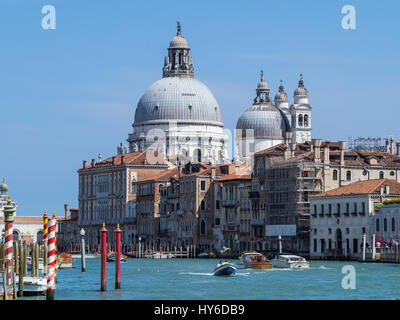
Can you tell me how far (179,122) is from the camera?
123 metres

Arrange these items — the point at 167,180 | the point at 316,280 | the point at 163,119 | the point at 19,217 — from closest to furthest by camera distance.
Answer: the point at 316,280
the point at 167,180
the point at 163,119
the point at 19,217

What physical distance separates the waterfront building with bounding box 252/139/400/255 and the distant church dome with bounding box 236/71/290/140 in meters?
38.3

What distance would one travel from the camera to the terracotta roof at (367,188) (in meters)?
70.0

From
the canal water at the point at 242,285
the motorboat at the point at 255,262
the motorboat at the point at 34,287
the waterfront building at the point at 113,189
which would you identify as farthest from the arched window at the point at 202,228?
the motorboat at the point at 34,287

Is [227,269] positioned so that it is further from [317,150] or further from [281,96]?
[281,96]

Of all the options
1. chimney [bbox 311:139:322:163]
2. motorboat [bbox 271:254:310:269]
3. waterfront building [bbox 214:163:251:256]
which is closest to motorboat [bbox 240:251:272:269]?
motorboat [bbox 271:254:310:269]

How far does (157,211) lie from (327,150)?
90.3 ft

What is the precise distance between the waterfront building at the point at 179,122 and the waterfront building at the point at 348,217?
155 ft

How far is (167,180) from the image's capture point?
101562 mm

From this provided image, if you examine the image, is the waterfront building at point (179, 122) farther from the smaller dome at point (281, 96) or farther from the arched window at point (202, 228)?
the arched window at point (202, 228)

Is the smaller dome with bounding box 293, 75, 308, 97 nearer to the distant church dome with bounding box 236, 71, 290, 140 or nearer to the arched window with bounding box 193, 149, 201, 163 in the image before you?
the distant church dome with bounding box 236, 71, 290, 140
